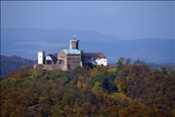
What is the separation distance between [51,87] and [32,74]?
8.94 ft

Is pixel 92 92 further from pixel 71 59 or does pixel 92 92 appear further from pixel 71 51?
pixel 71 51

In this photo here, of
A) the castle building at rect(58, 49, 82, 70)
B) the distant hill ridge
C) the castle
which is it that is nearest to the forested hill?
the distant hill ridge

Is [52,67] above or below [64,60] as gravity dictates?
below

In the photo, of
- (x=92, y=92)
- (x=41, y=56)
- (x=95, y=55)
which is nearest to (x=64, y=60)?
(x=41, y=56)

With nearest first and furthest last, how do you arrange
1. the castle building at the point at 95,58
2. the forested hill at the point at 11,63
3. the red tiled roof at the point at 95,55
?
the castle building at the point at 95,58
the red tiled roof at the point at 95,55
the forested hill at the point at 11,63

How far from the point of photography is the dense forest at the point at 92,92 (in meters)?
30.3

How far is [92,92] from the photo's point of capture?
108 ft

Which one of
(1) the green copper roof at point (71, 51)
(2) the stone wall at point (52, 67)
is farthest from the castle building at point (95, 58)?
(2) the stone wall at point (52, 67)

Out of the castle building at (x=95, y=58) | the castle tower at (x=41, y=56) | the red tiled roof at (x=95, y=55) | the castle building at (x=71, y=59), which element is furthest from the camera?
the red tiled roof at (x=95, y=55)

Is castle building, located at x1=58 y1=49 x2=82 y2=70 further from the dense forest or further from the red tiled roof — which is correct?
the red tiled roof

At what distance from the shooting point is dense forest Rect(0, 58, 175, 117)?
30.3 meters

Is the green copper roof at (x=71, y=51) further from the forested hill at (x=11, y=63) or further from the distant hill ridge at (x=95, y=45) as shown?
the forested hill at (x=11, y=63)

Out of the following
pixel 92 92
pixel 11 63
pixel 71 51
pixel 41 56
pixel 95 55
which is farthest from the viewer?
pixel 11 63

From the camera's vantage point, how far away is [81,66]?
1411 inches
